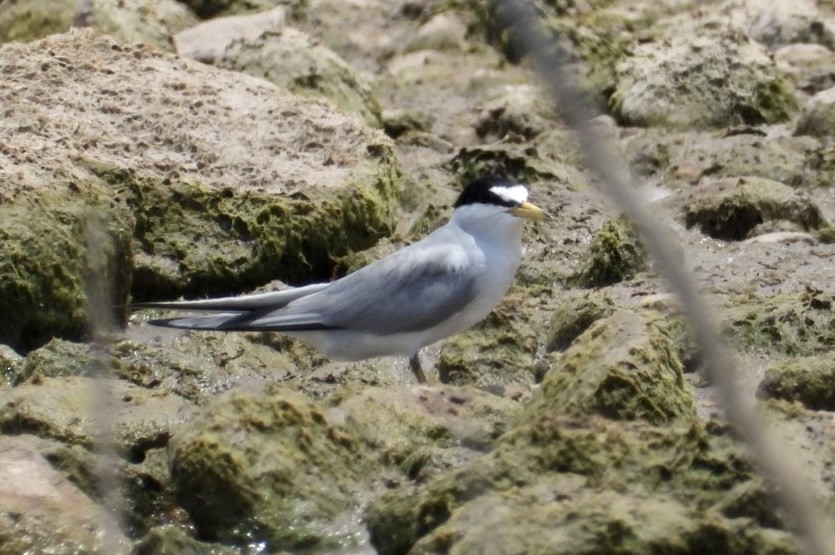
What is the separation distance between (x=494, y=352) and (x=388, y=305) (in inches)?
30.0

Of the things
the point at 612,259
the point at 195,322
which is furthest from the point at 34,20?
the point at 195,322

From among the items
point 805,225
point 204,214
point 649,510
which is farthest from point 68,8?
point 649,510

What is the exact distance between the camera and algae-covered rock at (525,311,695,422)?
613 cm

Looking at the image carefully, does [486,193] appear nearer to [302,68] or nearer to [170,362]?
[170,362]

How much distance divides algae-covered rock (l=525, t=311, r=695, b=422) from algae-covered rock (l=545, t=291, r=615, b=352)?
1.51m

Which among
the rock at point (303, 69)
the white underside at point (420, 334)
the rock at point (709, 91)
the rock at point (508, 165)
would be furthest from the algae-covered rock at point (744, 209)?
the rock at point (303, 69)

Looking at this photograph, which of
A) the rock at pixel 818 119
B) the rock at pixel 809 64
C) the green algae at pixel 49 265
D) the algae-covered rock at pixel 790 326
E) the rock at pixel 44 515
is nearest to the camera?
the rock at pixel 44 515

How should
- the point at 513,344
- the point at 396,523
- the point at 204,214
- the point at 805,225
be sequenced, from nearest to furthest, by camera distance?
the point at 396,523 < the point at 513,344 < the point at 204,214 < the point at 805,225

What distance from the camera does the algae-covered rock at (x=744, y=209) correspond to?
9984 millimetres

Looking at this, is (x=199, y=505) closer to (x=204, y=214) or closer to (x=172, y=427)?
(x=172, y=427)

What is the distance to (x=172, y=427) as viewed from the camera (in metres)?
6.71

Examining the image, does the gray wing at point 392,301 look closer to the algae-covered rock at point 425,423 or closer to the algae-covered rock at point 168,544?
the algae-covered rock at point 425,423

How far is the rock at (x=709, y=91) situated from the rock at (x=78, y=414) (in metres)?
6.25

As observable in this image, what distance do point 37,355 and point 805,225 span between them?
4.88 m
